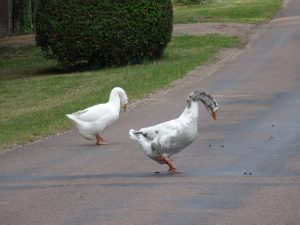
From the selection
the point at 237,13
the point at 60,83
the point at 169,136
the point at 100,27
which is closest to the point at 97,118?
the point at 169,136

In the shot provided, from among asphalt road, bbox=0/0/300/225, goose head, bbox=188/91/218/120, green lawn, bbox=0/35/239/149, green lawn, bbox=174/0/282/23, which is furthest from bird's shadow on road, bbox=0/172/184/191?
green lawn, bbox=174/0/282/23

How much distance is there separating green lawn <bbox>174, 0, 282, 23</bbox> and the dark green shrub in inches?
636

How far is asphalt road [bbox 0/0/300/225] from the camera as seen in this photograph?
9305mm

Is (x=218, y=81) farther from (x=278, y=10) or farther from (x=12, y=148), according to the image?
(x=278, y=10)

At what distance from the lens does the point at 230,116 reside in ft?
57.1

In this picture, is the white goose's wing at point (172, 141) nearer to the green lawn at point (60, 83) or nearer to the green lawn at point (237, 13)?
the green lawn at point (60, 83)

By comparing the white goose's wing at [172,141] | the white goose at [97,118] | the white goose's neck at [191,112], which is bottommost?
the white goose at [97,118]

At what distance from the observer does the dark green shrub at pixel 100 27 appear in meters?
27.6

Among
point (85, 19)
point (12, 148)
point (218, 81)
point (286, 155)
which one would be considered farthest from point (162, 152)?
point (85, 19)

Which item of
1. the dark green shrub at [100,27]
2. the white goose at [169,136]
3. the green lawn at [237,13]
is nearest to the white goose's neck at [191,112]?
the white goose at [169,136]

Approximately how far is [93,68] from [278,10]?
82.5 ft

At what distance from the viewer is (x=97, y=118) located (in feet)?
47.1

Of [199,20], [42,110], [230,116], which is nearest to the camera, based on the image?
[230,116]

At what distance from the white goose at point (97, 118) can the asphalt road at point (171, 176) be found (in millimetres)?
270
